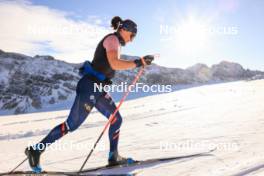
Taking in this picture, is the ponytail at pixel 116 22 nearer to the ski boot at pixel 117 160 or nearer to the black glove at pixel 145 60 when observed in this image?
the black glove at pixel 145 60

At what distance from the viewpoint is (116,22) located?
4.46m

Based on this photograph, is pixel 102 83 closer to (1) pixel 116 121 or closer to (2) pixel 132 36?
(1) pixel 116 121

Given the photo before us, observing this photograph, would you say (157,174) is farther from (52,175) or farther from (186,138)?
(186,138)

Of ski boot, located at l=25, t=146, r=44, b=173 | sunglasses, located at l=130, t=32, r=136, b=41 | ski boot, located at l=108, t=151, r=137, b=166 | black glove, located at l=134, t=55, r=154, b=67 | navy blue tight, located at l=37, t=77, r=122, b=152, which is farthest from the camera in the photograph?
sunglasses, located at l=130, t=32, r=136, b=41

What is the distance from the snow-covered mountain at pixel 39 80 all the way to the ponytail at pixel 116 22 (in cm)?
2727

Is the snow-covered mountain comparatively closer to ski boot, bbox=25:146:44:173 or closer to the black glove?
ski boot, bbox=25:146:44:173

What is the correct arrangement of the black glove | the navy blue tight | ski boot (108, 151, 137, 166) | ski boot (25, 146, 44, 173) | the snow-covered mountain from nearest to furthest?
ski boot (25, 146, 44, 173), the navy blue tight, the black glove, ski boot (108, 151, 137, 166), the snow-covered mountain

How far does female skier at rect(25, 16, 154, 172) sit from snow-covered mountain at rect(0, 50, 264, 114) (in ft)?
89.3

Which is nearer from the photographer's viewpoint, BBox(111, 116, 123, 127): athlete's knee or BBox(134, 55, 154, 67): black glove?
BBox(134, 55, 154, 67): black glove

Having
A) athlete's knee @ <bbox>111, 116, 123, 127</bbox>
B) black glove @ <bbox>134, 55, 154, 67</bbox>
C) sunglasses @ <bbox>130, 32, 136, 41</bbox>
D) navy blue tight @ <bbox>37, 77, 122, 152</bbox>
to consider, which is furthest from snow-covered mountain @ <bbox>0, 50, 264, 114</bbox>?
black glove @ <bbox>134, 55, 154, 67</bbox>

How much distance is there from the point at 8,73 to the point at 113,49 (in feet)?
149

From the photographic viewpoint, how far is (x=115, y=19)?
449 centimetres

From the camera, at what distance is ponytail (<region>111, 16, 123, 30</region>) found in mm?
4434

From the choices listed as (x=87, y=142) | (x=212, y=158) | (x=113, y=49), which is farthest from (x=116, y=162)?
(x=87, y=142)
